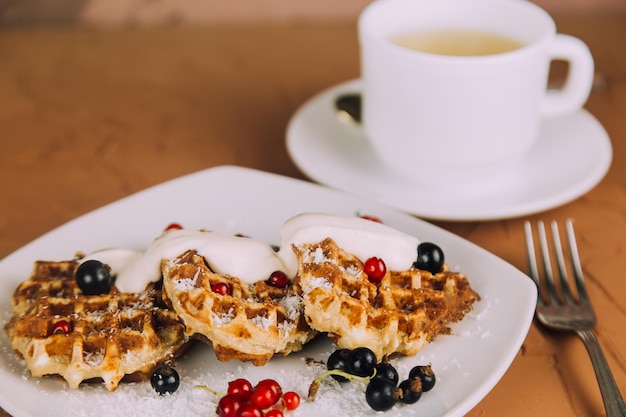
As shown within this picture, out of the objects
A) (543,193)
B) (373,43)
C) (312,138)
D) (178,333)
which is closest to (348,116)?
(312,138)

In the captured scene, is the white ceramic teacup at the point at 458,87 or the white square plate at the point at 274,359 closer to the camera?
the white square plate at the point at 274,359

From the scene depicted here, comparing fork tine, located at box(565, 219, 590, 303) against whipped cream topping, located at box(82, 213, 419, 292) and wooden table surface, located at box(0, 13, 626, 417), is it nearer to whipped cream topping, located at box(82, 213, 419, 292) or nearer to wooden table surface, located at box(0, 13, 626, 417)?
wooden table surface, located at box(0, 13, 626, 417)

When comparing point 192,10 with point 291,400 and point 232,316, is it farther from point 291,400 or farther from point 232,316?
point 291,400

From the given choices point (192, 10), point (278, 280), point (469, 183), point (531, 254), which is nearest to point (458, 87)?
point (469, 183)

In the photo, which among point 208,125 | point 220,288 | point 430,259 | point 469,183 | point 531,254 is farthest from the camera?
point 208,125

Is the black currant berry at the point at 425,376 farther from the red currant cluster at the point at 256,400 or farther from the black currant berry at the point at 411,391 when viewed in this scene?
the red currant cluster at the point at 256,400

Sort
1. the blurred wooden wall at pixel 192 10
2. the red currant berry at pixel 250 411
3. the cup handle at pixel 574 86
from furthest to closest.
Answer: the blurred wooden wall at pixel 192 10 < the cup handle at pixel 574 86 < the red currant berry at pixel 250 411

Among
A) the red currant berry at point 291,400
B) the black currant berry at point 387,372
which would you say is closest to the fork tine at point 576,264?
the black currant berry at point 387,372
